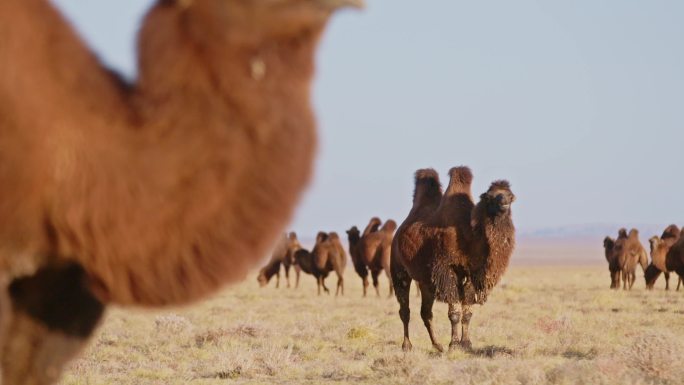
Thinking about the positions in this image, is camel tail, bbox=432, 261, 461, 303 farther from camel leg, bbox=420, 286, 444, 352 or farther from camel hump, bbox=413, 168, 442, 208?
camel hump, bbox=413, 168, 442, 208

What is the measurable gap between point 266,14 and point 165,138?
1.46ft

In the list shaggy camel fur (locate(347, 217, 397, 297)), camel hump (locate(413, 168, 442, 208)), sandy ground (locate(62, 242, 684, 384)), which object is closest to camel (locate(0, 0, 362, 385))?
sandy ground (locate(62, 242, 684, 384))

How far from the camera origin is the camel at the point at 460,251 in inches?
539

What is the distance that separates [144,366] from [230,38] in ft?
32.3

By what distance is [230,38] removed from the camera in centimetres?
286

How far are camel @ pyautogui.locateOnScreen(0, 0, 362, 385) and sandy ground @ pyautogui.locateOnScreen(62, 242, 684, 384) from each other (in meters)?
1.43

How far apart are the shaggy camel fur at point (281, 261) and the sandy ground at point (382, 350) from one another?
62.0 feet

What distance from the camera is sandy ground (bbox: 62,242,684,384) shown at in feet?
33.8

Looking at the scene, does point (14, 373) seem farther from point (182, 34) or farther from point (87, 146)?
point (182, 34)

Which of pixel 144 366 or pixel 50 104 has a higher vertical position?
pixel 50 104

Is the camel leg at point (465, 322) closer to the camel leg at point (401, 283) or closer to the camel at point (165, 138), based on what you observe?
the camel leg at point (401, 283)

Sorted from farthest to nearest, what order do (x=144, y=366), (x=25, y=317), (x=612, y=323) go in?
(x=612, y=323)
(x=144, y=366)
(x=25, y=317)

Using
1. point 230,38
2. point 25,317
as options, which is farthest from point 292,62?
point 25,317

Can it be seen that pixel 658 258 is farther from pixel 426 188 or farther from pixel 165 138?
pixel 165 138
